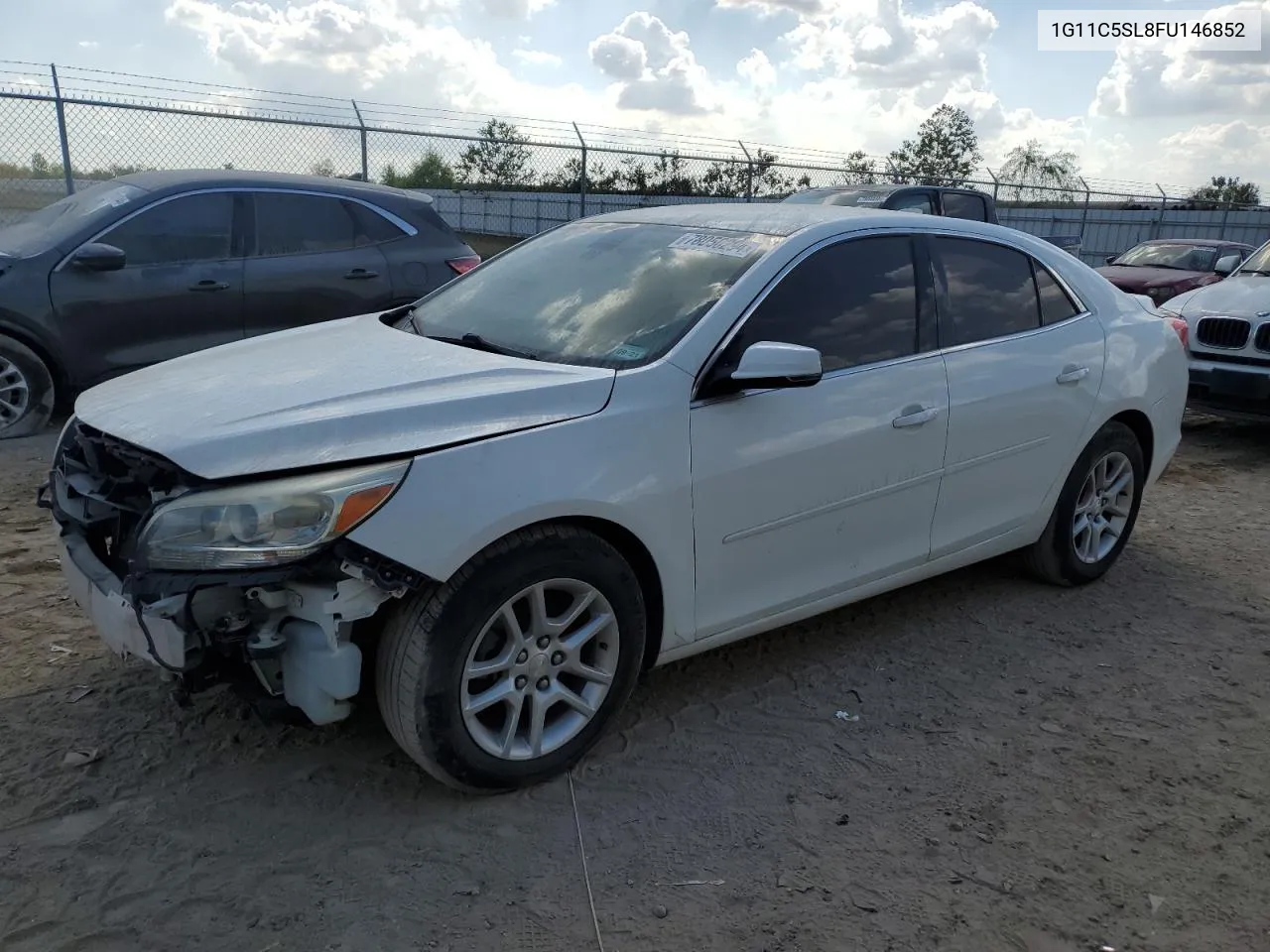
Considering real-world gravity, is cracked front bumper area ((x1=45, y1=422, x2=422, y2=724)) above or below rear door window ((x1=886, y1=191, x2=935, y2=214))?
below

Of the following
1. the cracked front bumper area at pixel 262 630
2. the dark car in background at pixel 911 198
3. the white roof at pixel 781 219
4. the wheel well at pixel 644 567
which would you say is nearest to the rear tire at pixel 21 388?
the white roof at pixel 781 219

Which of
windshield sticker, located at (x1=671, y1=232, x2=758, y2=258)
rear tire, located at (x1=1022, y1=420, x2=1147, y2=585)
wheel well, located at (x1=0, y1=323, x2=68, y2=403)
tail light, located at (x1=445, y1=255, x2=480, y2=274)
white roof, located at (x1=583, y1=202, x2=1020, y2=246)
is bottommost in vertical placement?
rear tire, located at (x1=1022, y1=420, x2=1147, y2=585)

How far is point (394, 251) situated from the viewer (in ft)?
24.3

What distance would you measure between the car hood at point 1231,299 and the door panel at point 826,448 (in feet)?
18.2

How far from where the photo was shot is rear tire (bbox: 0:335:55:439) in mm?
6305

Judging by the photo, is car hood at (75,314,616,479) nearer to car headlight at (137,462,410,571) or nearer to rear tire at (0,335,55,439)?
car headlight at (137,462,410,571)

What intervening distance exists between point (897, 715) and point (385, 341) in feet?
7.26

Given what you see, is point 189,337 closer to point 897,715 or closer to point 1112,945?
point 897,715

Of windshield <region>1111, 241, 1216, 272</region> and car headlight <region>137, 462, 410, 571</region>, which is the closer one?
car headlight <region>137, 462, 410, 571</region>

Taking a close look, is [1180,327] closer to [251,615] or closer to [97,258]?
[251,615]

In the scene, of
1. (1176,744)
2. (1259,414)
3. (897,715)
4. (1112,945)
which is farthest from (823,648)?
(1259,414)

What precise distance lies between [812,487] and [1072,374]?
5.37 feet

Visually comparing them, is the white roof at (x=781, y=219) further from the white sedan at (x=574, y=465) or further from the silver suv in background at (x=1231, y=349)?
the silver suv in background at (x=1231, y=349)

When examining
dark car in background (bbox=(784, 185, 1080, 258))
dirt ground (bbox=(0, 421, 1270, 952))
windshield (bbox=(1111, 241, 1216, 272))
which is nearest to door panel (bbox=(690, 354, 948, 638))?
dirt ground (bbox=(0, 421, 1270, 952))
